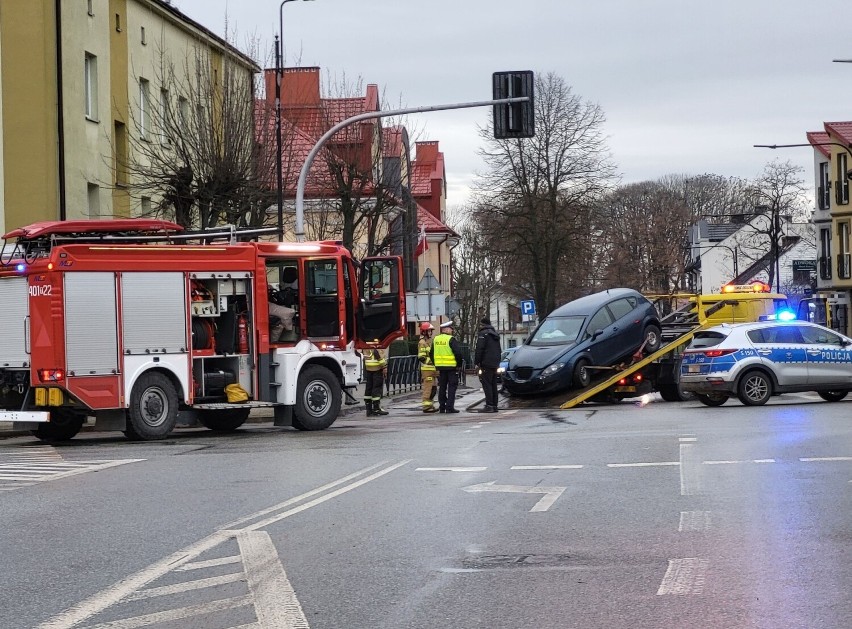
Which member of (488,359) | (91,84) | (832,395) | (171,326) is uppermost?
(91,84)

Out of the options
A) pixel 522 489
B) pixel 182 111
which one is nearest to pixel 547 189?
pixel 182 111

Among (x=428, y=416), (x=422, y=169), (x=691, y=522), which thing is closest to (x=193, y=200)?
(x=428, y=416)

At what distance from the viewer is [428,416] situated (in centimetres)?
2595

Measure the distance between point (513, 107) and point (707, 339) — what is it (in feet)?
18.7

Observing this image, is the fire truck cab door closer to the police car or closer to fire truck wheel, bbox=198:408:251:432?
fire truck wheel, bbox=198:408:251:432

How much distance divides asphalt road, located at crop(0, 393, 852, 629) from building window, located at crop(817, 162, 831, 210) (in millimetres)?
52428

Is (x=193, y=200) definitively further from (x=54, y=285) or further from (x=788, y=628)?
(x=788, y=628)

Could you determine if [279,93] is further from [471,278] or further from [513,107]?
[471,278]

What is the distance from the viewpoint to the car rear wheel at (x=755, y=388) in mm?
24812

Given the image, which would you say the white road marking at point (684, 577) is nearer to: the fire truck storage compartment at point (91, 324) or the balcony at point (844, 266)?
the fire truck storage compartment at point (91, 324)

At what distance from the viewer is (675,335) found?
2933cm

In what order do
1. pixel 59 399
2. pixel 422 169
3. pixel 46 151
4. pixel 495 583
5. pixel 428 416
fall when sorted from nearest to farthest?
pixel 495 583 < pixel 59 399 < pixel 428 416 < pixel 46 151 < pixel 422 169

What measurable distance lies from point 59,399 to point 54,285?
153cm

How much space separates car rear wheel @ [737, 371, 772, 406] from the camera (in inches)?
977
